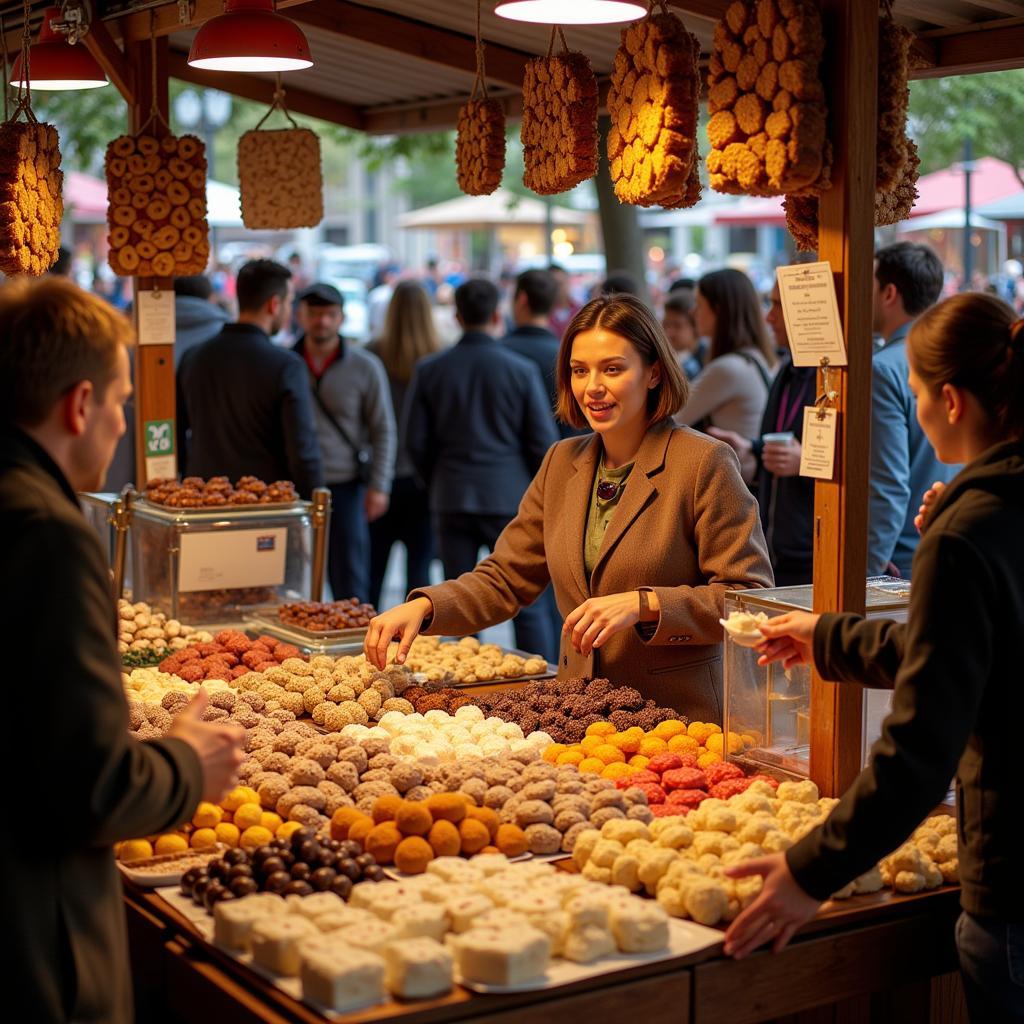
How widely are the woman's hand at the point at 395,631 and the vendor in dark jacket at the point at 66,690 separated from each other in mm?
1673

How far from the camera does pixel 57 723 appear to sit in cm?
203

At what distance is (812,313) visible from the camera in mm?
3078

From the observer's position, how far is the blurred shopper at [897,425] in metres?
5.09

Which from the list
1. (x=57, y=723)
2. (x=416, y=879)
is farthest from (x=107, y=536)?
(x=57, y=723)

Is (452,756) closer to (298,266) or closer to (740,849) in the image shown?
(740,849)

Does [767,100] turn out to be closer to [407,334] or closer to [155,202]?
[155,202]

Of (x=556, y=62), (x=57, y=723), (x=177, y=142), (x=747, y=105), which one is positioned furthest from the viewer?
(x=177, y=142)

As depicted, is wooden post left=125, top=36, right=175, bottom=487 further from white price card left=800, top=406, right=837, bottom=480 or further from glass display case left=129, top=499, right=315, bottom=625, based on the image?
white price card left=800, top=406, right=837, bottom=480

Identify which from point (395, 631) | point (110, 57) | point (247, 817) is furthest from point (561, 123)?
point (110, 57)

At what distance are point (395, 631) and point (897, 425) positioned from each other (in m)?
2.06

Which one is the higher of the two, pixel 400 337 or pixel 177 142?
pixel 177 142

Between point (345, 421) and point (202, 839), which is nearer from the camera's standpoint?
point (202, 839)

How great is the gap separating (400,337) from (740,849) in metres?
6.10

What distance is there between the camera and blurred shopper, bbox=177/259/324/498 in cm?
666
